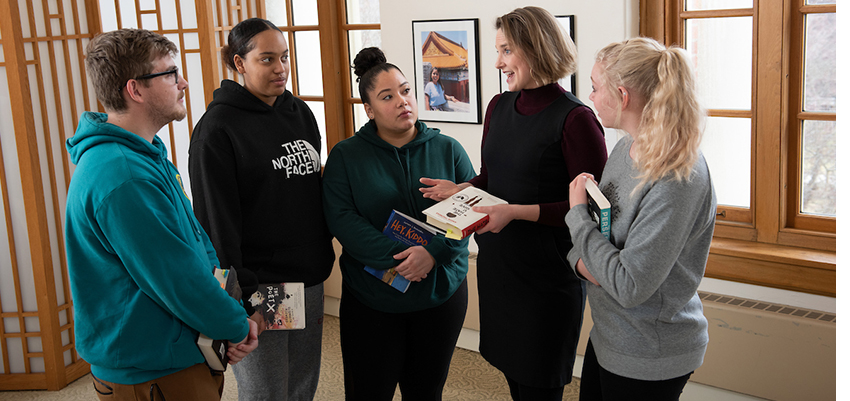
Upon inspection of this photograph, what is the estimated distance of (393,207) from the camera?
6.89 feet

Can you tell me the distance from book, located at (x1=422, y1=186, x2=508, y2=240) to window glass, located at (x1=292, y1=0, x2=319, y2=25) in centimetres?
278

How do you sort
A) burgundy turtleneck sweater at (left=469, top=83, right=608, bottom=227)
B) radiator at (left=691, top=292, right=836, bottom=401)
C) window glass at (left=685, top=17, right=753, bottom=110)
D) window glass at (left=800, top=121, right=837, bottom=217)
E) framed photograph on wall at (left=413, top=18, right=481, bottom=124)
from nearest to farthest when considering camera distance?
1. burgundy turtleneck sweater at (left=469, top=83, right=608, bottom=227)
2. radiator at (left=691, top=292, right=836, bottom=401)
3. window glass at (left=800, top=121, right=837, bottom=217)
4. window glass at (left=685, top=17, right=753, bottom=110)
5. framed photograph on wall at (left=413, top=18, right=481, bottom=124)

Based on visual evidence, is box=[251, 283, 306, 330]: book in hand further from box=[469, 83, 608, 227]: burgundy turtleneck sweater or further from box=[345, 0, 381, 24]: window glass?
box=[345, 0, 381, 24]: window glass

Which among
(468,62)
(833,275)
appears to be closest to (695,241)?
(833,275)

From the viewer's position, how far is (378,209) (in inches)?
82.3

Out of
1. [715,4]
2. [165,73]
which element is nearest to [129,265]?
[165,73]

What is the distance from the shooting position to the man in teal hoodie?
1486 millimetres

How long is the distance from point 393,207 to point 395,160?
0.17 m

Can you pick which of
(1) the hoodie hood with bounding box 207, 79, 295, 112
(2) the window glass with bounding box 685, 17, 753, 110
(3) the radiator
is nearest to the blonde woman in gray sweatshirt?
(1) the hoodie hood with bounding box 207, 79, 295, 112

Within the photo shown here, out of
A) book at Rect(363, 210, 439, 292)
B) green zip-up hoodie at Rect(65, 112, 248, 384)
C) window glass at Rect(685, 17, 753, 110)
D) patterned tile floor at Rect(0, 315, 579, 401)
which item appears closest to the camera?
green zip-up hoodie at Rect(65, 112, 248, 384)

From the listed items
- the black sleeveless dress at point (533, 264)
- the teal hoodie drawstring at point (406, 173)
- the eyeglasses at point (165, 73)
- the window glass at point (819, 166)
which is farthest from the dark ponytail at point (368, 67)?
the window glass at point (819, 166)

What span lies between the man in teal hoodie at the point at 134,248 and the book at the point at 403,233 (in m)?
0.57

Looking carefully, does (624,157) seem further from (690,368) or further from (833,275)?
(833,275)

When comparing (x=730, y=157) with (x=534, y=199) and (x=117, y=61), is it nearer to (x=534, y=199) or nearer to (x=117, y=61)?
(x=534, y=199)
